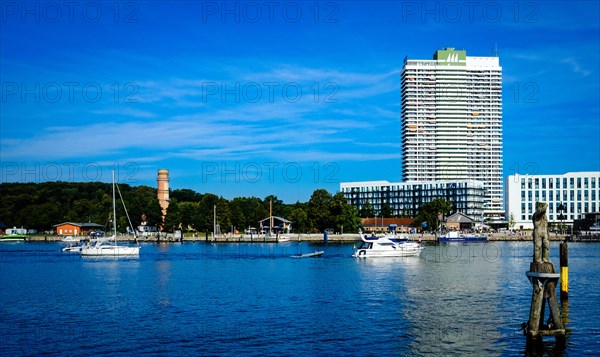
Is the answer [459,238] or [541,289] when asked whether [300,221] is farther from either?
[541,289]

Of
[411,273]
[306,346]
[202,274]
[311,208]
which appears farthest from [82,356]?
[311,208]

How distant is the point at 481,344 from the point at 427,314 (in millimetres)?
9556

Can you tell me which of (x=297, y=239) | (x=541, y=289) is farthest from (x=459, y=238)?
(x=541, y=289)

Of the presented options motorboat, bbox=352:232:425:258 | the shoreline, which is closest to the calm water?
motorboat, bbox=352:232:425:258

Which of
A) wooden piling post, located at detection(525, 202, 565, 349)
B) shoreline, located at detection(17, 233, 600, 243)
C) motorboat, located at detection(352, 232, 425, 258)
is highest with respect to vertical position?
wooden piling post, located at detection(525, 202, 565, 349)

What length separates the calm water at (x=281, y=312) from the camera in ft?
113

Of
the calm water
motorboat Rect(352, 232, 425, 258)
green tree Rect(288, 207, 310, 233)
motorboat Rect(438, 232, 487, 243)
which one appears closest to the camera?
the calm water

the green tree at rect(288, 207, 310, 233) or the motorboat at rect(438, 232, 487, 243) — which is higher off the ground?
the green tree at rect(288, 207, 310, 233)

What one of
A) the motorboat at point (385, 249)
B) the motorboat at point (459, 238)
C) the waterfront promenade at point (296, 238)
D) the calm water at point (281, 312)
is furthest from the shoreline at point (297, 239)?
the calm water at point (281, 312)

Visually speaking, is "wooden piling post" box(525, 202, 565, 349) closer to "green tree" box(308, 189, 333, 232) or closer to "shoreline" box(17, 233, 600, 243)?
"shoreline" box(17, 233, 600, 243)

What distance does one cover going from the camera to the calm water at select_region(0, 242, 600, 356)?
3434 centimetres

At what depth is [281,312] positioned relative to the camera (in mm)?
45438

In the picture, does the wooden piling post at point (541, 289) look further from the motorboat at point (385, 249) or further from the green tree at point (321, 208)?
the green tree at point (321, 208)

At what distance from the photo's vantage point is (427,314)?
4366 centimetres
